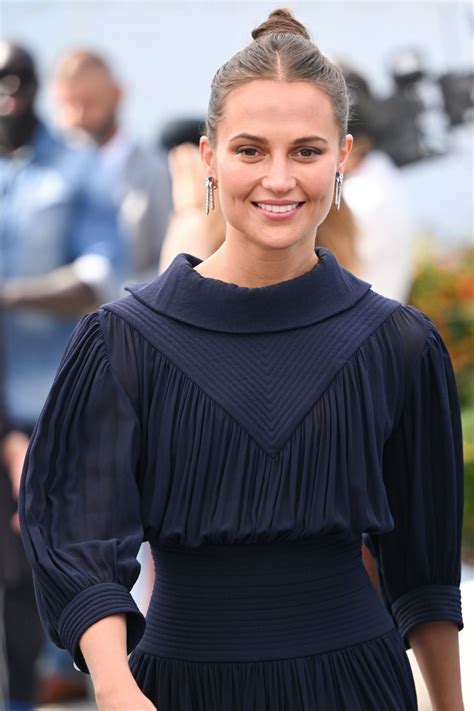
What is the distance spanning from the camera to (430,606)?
8.23ft

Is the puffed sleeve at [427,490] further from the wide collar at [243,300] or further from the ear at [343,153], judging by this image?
the ear at [343,153]

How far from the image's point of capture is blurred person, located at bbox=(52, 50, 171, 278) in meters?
5.65

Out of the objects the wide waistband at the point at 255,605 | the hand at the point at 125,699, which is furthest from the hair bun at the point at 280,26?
the hand at the point at 125,699

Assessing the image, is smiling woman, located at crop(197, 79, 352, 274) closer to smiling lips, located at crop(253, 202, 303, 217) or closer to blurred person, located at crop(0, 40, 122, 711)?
smiling lips, located at crop(253, 202, 303, 217)

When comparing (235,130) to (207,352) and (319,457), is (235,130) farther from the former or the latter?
(319,457)

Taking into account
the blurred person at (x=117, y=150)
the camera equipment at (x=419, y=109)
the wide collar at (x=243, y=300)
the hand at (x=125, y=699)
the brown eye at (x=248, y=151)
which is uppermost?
the camera equipment at (x=419, y=109)

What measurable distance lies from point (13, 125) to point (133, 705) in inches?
160

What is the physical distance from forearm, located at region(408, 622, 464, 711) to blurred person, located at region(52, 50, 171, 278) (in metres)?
3.24

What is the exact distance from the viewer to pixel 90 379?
234 centimetres

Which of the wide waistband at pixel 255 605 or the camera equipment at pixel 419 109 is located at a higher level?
the camera equipment at pixel 419 109

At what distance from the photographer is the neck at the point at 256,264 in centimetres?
240

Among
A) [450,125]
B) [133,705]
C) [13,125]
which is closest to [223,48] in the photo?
[450,125]

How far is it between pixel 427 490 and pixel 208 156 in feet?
2.10

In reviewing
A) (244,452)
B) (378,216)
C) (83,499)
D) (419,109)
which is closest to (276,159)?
(244,452)
